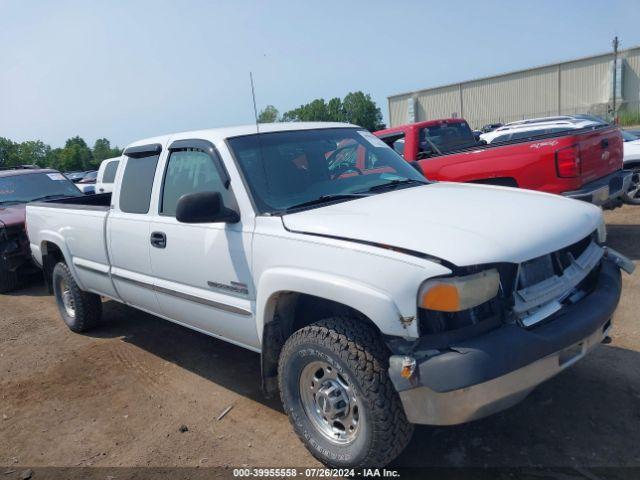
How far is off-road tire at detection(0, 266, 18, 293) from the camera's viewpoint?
7.77m

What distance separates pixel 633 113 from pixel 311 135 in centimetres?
5175

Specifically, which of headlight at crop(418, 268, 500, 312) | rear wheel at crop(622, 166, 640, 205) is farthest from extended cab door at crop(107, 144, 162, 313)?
rear wheel at crop(622, 166, 640, 205)

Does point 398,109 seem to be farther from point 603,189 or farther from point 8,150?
point 603,189

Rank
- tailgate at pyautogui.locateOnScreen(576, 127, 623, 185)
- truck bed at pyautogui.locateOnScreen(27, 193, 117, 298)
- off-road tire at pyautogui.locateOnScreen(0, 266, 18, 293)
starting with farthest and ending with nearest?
off-road tire at pyautogui.locateOnScreen(0, 266, 18, 293) < tailgate at pyautogui.locateOnScreen(576, 127, 623, 185) < truck bed at pyautogui.locateOnScreen(27, 193, 117, 298)

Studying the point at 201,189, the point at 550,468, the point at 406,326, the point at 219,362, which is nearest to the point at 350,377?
the point at 406,326

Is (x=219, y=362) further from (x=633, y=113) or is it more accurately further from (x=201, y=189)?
(x=633, y=113)

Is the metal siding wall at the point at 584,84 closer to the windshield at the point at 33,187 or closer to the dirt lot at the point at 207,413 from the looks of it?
the windshield at the point at 33,187

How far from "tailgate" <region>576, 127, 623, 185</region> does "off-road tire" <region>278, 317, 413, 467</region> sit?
15.0ft

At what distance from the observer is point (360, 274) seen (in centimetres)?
263

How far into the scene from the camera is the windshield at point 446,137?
816cm

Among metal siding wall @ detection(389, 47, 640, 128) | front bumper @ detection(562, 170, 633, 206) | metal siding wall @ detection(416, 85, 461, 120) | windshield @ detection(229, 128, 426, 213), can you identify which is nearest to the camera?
windshield @ detection(229, 128, 426, 213)

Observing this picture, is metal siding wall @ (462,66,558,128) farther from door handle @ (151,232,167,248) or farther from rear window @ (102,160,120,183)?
door handle @ (151,232,167,248)

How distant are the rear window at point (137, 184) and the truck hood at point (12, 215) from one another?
393 centimetres

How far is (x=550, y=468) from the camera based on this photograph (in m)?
2.87
